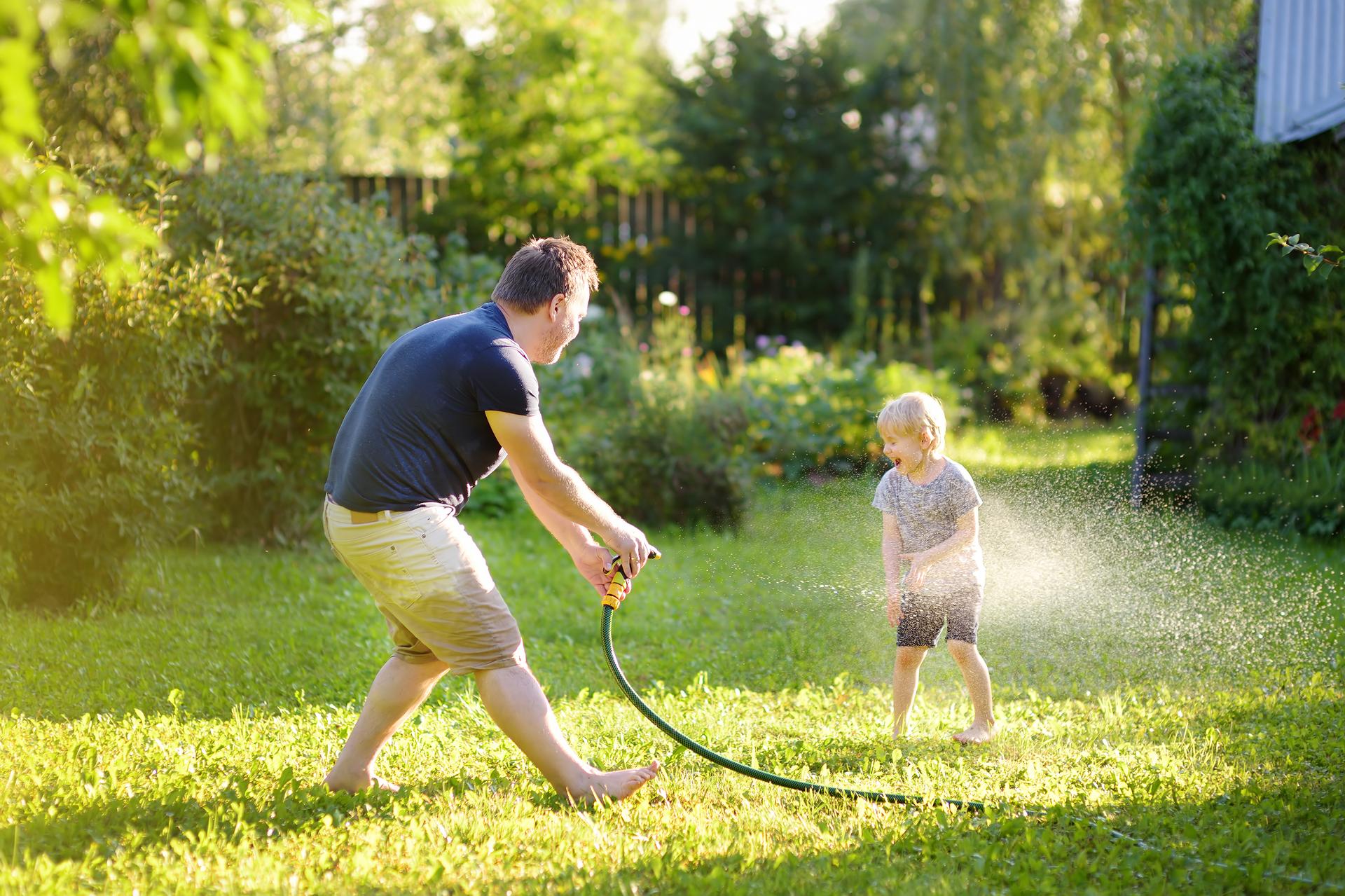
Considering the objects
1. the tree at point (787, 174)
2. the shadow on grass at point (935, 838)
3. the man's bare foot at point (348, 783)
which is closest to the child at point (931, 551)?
the shadow on grass at point (935, 838)

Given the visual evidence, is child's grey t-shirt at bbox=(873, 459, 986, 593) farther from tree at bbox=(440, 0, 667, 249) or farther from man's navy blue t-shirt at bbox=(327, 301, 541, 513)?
tree at bbox=(440, 0, 667, 249)

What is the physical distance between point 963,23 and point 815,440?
5.68 metres

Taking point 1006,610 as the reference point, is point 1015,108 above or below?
above

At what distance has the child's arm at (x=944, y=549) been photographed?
375 cm

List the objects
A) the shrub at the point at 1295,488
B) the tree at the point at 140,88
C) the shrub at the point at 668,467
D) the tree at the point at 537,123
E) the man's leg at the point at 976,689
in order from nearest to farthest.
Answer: the tree at the point at 140,88 < the man's leg at the point at 976,689 < the shrub at the point at 1295,488 < the shrub at the point at 668,467 < the tree at the point at 537,123

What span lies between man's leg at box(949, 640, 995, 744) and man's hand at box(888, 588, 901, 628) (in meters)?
0.19

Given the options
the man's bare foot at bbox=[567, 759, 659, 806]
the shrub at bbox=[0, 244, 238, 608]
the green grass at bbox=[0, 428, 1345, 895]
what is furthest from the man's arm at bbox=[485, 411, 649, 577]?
the shrub at bbox=[0, 244, 238, 608]

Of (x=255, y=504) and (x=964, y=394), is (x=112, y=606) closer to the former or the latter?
(x=255, y=504)

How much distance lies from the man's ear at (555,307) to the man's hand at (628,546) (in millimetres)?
591

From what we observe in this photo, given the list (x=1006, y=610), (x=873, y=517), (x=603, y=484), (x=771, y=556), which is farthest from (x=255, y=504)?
(x=1006, y=610)

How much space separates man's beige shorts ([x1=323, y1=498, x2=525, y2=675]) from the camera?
3.01 metres

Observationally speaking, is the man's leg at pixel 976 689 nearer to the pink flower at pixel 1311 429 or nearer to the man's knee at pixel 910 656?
the man's knee at pixel 910 656

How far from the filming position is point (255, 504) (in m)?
6.55

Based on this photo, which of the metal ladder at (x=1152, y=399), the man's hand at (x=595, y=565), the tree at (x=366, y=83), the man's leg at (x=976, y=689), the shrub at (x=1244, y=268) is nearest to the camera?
the man's hand at (x=595, y=565)
